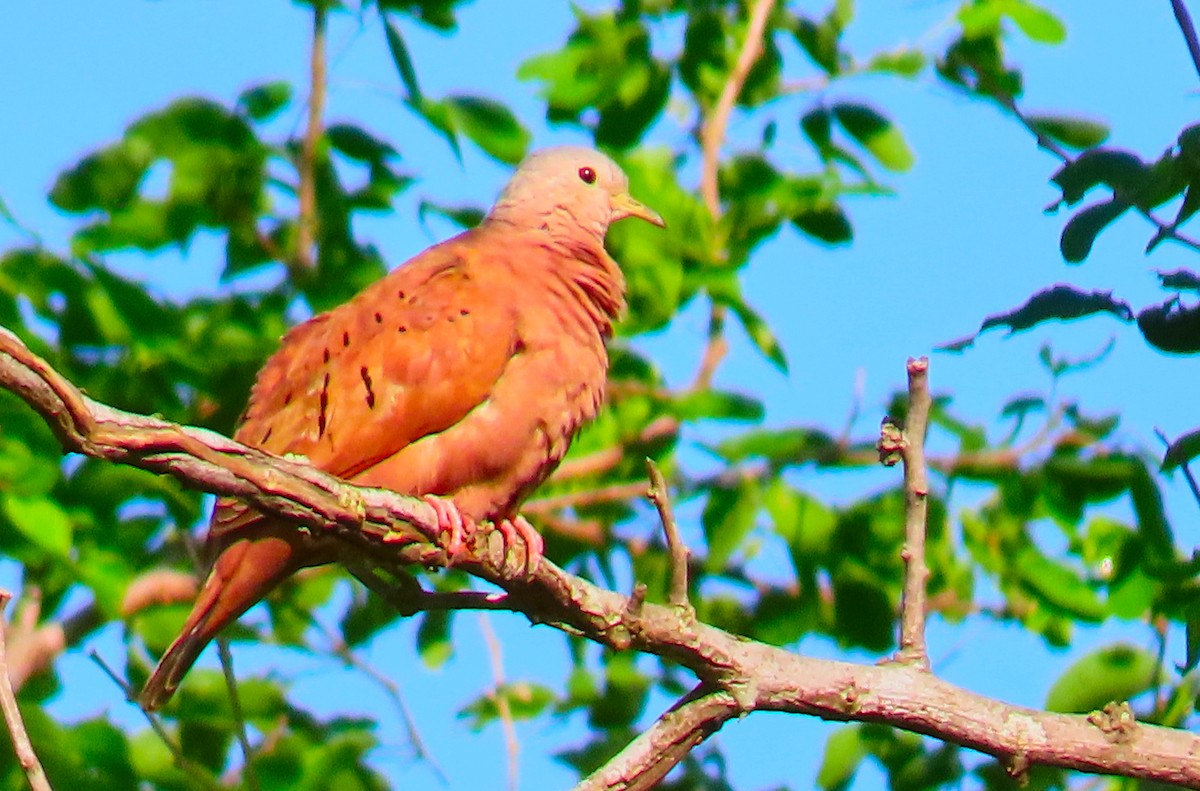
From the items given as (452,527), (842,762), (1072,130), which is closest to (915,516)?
(1072,130)

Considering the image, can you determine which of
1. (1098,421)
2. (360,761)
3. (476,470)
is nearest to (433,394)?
Result: (476,470)

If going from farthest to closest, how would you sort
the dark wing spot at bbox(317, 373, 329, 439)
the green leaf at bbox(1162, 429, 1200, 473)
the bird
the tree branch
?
the dark wing spot at bbox(317, 373, 329, 439), the bird, the tree branch, the green leaf at bbox(1162, 429, 1200, 473)

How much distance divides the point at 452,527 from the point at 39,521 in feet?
5.31

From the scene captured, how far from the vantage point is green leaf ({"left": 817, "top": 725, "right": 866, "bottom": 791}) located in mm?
4648

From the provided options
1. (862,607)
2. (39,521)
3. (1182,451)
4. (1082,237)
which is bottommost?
(862,607)

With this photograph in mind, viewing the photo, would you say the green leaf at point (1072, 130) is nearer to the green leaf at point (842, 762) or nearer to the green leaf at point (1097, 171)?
the green leaf at point (1097, 171)

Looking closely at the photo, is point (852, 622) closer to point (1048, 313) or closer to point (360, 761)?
point (360, 761)

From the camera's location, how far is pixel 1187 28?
1907 mm

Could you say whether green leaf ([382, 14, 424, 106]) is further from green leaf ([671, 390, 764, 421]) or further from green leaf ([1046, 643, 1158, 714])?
green leaf ([1046, 643, 1158, 714])

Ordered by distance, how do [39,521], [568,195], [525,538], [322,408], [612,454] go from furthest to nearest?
1. [612,454]
2. [568,195]
3. [39,521]
4. [322,408]
5. [525,538]

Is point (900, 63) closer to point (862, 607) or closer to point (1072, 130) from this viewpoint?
point (862, 607)

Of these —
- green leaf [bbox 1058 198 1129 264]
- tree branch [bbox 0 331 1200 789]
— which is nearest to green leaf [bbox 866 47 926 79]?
tree branch [bbox 0 331 1200 789]

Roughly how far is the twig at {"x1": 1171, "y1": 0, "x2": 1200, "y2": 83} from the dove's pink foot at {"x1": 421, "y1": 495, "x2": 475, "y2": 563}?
1.59m

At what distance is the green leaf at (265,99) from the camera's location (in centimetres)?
502
